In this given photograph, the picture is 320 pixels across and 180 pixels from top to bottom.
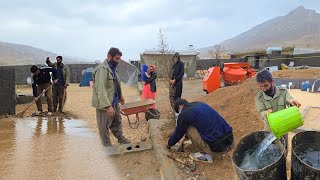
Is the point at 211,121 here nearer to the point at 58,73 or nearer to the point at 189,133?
the point at 189,133

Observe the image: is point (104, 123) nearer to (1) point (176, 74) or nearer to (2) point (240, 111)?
(2) point (240, 111)

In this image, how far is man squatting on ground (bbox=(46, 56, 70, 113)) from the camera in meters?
9.43

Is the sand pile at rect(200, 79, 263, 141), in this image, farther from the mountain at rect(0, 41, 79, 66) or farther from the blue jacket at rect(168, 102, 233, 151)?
the mountain at rect(0, 41, 79, 66)

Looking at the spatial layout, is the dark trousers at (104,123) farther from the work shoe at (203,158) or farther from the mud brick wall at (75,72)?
the mud brick wall at (75,72)

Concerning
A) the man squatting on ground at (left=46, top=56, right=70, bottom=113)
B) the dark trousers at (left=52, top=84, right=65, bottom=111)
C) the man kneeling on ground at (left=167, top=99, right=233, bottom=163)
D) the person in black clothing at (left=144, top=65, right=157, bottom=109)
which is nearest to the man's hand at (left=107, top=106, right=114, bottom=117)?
the man kneeling on ground at (left=167, top=99, right=233, bottom=163)

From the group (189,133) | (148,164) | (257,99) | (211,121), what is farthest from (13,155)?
(257,99)

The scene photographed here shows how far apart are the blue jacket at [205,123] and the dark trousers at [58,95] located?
599 centimetres

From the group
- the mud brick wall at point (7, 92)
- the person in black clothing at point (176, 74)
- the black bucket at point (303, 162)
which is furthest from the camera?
the mud brick wall at point (7, 92)

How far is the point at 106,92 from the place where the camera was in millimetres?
5164

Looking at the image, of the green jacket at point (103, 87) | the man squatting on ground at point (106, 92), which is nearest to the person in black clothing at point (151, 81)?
the man squatting on ground at point (106, 92)

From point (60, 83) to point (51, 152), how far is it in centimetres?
434

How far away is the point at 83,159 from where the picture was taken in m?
5.14

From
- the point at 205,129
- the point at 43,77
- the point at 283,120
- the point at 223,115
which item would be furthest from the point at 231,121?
the point at 43,77

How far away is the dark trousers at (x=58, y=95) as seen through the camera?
9.62m
